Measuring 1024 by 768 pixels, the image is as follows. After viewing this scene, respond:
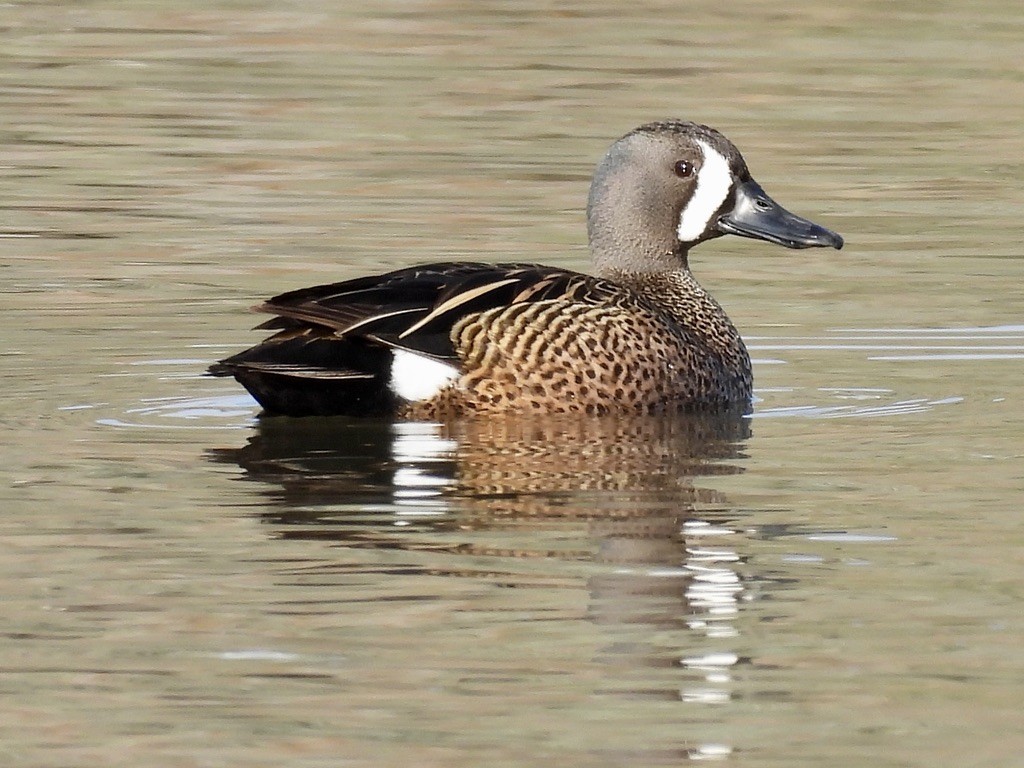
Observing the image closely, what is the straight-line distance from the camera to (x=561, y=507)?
24.3ft

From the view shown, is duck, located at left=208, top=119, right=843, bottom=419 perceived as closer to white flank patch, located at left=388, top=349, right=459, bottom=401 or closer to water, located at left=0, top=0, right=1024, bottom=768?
white flank patch, located at left=388, top=349, right=459, bottom=401

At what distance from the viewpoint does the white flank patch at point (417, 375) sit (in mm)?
8773

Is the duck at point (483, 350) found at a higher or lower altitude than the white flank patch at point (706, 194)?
lower

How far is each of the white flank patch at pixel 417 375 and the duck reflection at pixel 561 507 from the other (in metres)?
0.11

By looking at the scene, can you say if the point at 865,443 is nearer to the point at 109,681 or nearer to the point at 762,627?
the point at 762,627

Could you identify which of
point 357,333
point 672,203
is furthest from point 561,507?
point 672,203

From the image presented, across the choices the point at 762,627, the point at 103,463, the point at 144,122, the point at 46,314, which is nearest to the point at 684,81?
the point at 144,122

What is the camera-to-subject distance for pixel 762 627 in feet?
19.9

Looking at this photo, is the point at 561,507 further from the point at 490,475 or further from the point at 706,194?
the point at 706,194

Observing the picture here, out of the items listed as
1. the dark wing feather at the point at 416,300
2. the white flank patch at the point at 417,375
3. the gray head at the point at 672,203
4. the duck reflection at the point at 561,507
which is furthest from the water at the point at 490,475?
the gray head at the point at 672,203

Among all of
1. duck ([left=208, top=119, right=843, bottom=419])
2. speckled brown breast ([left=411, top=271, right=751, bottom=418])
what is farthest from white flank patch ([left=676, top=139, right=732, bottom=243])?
speckled brown breast ([left=411, top=271, right=751, bottom=418])

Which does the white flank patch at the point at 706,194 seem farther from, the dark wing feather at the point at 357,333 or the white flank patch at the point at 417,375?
the white flank patch at the point at 417,375

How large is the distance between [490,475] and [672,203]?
244cm

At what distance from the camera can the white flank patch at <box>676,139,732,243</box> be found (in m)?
10.1
